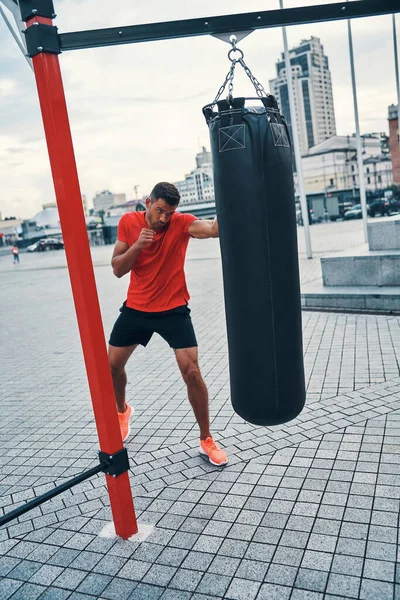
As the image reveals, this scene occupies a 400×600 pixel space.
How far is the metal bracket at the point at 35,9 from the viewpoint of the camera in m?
2.52

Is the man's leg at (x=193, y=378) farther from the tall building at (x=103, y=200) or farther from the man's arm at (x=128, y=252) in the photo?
the tall building at (x=103, y=200)

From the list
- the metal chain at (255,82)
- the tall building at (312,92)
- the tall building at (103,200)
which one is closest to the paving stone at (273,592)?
the metal chain at (255,82)

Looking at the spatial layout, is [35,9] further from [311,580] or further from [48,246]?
[48,246]

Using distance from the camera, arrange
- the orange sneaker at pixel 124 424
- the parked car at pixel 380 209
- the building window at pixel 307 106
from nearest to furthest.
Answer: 1. the orange sneaker at pixel 124 424
2. the parked car at pixel 380 209
3. the building window at pixel 307 106

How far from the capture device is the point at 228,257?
2604mm

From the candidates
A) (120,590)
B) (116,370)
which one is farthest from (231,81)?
(120,590)

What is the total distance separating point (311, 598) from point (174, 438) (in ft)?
6.54

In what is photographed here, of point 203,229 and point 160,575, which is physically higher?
point 203,229

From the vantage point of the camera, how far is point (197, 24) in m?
2.60

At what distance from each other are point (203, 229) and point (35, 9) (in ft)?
4.89

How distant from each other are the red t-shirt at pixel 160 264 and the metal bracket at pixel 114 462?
1.06 metres

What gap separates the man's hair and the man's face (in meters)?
0.02

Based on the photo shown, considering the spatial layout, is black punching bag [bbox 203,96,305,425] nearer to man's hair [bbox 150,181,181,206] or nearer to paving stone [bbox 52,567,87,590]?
man's hair [bbox 150,181,181,206]

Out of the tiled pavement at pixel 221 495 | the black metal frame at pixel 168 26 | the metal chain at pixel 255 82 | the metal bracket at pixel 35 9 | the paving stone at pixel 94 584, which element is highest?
the metal bracket at pixel 35 9
